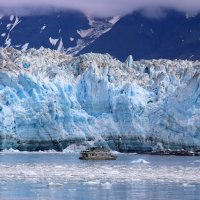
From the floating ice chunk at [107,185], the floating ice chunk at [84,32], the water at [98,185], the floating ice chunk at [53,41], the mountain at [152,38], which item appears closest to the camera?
the water at [98,185]

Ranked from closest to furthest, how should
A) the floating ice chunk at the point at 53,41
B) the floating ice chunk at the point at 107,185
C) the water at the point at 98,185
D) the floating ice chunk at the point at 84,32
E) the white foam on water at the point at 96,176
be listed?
the water at the point at 98,185, the floating ice chunk at the point at 107,185, the white foam on water at the point at 96,176, the floating ice chunk at the point at 53,41, the floating ice chunk at the point at 84,32

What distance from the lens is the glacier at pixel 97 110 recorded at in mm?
55250

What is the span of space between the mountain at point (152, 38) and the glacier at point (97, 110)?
78.2 meters

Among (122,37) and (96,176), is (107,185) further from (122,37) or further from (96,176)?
(122,37)

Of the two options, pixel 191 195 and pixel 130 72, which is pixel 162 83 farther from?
pixel 191 195

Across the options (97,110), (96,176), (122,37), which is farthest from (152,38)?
(96,176)

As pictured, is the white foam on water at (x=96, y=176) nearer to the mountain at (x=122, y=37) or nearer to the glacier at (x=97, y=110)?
the glacier at (x=97, y=110)

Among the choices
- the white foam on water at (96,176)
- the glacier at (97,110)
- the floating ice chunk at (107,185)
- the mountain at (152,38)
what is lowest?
the floating ice chunk at (107,185)

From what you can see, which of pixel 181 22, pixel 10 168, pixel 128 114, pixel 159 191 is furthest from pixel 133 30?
pixel 159 191

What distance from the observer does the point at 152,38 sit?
154500mm

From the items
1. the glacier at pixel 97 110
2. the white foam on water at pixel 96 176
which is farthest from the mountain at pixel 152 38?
the white foam on water at pixel 96 176

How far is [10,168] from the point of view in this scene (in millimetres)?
35875

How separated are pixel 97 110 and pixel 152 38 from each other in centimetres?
9672

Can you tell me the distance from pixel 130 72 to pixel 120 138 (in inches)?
389
